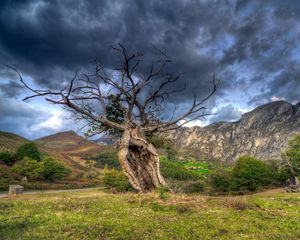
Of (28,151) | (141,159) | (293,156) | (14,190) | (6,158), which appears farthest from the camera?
(28,151)

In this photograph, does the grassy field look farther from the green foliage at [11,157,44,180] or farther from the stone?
the green foliage at [11,157,44,180]

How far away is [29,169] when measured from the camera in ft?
283

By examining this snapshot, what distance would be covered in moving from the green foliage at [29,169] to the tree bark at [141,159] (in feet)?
242

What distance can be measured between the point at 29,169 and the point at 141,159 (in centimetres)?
7540

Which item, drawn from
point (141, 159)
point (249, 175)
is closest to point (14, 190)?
point (141, 159)

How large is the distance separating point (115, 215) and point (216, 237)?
4923mm

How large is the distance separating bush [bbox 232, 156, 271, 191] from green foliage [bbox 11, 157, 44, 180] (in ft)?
223

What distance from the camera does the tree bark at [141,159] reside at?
22516mm

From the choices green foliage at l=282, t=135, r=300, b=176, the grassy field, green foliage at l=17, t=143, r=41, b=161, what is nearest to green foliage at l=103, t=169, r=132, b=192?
green foliage at l=17, t=143, r=41, b=161

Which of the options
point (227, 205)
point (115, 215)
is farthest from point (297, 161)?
point (115, 215)

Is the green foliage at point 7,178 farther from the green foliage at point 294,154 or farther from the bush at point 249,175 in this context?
the green foliage at point 294,154

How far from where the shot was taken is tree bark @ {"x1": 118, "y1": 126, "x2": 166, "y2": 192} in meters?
22.5

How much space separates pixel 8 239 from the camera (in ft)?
25.4

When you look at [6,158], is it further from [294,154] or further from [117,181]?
[294,154]
